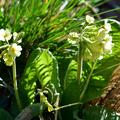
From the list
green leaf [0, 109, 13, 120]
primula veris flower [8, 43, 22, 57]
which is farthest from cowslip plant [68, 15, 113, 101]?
green leaf [0, 109, 13, 120]

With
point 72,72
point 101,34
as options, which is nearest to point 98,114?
point 72,72

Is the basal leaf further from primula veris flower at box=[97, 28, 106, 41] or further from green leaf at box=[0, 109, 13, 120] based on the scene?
primula veris flower at box=[97, 28, 106, 41]

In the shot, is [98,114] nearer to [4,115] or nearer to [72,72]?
[72,72]

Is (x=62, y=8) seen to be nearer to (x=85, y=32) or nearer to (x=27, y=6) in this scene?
(x=27, y=6)

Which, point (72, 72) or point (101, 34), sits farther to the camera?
point (72, 72)

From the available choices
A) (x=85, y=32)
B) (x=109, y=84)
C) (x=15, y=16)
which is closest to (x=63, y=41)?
(x=15, y=16)

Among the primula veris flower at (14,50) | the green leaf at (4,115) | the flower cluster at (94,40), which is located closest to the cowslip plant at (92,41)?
the flower cluster at (94,40)
